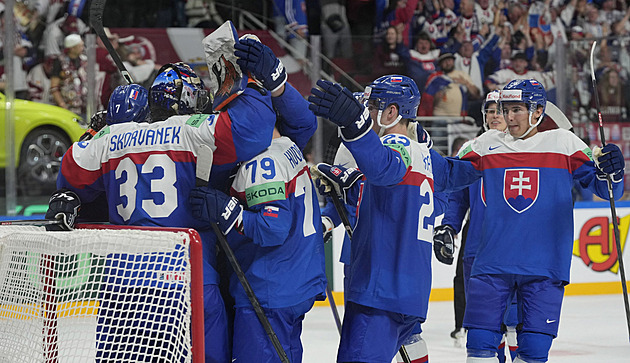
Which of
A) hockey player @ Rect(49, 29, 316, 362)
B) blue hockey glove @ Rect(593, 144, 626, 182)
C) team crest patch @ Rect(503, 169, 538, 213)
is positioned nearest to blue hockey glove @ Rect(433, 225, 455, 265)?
team crest patch @ Rect(503, 169, 538, 213)

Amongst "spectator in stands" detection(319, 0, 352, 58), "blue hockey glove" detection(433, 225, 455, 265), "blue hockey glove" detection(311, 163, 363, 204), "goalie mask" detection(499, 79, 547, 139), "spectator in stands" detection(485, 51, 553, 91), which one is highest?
"spectator in stands" detection(319, 0, 352, 58)

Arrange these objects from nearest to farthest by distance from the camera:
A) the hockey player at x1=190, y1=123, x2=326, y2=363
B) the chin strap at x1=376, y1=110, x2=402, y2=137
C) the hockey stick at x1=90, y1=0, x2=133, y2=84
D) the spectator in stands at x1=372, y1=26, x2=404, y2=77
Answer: the hockey player at x1=190, y1=123, x2=326, y2=363, the chin strap at x1=376, y1=110, x2=402, y2=137, the hockey stick at x1=90, y1=0, x2=133, y2=84, the spectator in stands at x1=372, y1=26, x2=404, y2=77

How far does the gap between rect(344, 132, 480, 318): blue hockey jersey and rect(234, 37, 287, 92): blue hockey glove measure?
420 mm

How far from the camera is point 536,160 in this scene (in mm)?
3494

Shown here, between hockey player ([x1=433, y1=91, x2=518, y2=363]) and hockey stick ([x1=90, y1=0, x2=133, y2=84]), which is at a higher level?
hockey stick ([x1=90, y1=0, x2=133, y2=84])

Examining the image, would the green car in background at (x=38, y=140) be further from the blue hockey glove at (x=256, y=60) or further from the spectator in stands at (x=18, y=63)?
the blue hockey glove at (x=256, y=60)

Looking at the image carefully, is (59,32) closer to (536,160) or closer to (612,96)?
(612,96)

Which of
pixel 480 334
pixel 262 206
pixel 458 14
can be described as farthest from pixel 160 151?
pixel 458 14

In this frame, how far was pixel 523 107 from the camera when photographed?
11.5 feet

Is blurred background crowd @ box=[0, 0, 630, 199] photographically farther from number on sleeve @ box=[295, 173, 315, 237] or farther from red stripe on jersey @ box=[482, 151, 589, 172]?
number on sleeve @ box=[295, 173, 315, 237]

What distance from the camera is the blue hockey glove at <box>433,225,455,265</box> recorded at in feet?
12.4

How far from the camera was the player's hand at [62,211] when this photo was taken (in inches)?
104

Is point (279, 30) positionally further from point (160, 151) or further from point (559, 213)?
point (160, 151)

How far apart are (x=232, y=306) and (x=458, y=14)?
6.85 meters
